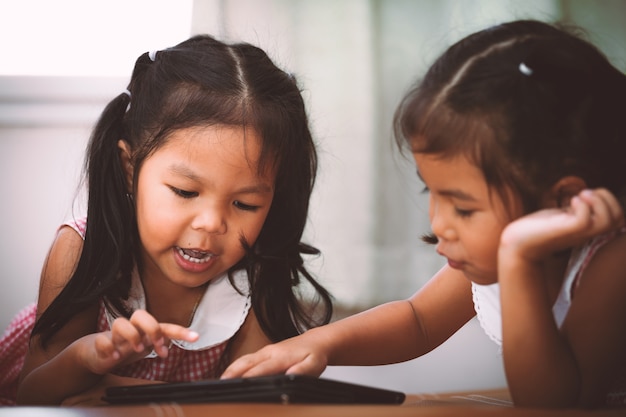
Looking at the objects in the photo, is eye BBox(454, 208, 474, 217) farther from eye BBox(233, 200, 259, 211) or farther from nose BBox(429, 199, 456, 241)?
eye BBox(233, 200, 259, 211)

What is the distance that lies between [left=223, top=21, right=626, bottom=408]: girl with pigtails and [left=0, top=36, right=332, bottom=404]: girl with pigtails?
266 millimetres

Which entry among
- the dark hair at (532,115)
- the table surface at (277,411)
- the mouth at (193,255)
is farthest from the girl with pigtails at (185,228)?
the dark hair at (532,115)

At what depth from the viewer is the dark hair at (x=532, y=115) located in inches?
37.7

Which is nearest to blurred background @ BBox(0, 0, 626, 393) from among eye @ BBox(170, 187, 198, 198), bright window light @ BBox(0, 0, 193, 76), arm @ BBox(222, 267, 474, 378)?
bright window light @ BBox(0, 0, 193, 76)

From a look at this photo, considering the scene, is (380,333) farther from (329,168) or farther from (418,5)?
(418,5)

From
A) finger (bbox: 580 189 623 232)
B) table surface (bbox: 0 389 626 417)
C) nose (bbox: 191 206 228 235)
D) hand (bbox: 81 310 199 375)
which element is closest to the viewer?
table surface (bbox: 0 389 626 417)

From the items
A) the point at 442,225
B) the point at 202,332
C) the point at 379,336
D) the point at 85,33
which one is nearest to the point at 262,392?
the point at 442,225

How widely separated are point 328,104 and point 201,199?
764 millimetres

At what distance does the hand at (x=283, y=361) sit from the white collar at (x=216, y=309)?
0.27 meters

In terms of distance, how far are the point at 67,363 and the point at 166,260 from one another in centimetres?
23

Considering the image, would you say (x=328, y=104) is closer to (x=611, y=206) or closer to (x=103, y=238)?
(x=103, y=238)

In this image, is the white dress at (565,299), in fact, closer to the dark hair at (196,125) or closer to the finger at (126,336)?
the dark hair at (196,125)

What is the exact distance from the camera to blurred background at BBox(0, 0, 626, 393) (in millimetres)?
1818

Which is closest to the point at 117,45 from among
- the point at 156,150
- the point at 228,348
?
the point at 156,150
